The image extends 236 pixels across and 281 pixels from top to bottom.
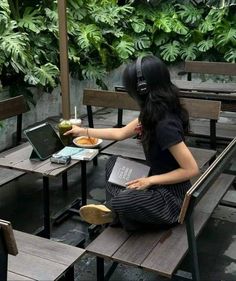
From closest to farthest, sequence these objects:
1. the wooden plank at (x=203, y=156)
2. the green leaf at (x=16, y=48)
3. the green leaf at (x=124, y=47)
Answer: the wooden plank at (x=203, y=156) → the green leaf at (x=16, y=48) → the green leaf at (x=124, y=47)

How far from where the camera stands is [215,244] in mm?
3037

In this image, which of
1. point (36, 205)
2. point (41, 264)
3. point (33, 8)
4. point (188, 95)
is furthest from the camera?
point (33, 8)

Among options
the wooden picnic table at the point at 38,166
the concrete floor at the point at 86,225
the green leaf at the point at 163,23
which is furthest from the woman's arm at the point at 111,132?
the green leaf at the point at 163,23

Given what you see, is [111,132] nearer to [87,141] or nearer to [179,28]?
[87,141]

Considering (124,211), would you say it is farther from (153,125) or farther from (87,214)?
(153,125)

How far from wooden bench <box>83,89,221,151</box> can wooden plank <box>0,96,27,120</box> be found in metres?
0.64

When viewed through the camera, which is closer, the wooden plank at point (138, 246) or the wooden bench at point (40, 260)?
the wooden bench at point (40, 260)

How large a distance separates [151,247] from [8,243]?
2.93ft

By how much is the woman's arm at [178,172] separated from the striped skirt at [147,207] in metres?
0.05

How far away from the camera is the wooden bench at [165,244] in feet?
6.36

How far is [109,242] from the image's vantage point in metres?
2.23

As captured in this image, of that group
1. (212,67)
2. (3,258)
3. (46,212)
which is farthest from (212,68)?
(3,258)

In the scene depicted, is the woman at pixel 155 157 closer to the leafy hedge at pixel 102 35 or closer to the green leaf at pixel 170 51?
the leafy hedge at pixel 102 35

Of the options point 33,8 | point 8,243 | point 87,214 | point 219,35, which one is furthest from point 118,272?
point 219,35
